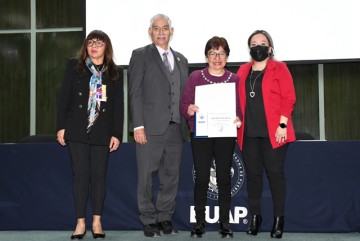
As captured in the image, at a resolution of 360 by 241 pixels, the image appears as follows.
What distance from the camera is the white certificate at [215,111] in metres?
2.80

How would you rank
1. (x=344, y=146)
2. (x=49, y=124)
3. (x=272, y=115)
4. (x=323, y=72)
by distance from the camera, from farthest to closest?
(x=49, y=124)
(x=323, y=72)
(x=344, y=146)
(x=272, y=115)

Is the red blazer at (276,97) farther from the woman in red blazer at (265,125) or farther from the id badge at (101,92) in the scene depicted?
the id badge at (101,92)

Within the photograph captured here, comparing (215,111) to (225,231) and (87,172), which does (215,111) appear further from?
(87,172)

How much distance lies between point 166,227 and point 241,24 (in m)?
2.35

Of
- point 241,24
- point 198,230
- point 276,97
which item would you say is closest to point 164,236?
point 198,230

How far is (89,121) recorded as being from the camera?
290 centimetres

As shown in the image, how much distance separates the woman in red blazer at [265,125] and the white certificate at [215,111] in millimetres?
108

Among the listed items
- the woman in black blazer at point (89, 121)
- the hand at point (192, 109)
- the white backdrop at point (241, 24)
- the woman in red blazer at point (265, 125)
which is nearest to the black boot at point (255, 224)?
the woman in red blazer at point (265, 125)

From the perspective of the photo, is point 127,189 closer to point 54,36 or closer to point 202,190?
point 202,190

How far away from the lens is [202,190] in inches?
112

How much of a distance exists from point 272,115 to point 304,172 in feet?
1.69

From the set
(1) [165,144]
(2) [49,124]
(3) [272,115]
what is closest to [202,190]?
(1) [165,144]

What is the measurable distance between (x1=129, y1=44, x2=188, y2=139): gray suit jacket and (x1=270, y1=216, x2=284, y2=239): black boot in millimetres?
874

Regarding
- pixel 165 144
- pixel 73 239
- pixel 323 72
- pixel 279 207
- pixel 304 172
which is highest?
pixel 323 72
